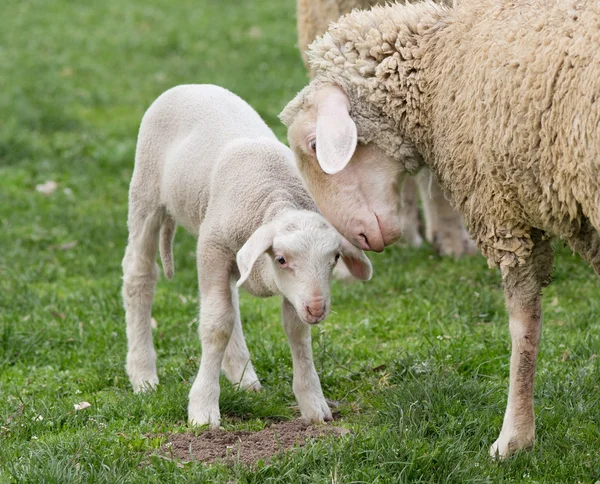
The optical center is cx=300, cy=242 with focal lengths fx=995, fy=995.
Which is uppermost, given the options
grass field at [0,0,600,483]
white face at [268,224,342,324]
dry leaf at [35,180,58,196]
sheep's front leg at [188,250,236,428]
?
white face at [268,224,342,324]

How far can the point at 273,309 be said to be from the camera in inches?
251

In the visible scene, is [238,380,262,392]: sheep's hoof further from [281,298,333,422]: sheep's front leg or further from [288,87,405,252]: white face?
[288,87,405,252]: white face

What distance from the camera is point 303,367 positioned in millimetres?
4617

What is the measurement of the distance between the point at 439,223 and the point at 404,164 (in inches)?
120

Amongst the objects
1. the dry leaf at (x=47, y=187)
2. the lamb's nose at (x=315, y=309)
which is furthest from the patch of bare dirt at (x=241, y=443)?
the dry leaf at (x=47, y=187)

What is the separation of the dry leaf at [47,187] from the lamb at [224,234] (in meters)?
3.84

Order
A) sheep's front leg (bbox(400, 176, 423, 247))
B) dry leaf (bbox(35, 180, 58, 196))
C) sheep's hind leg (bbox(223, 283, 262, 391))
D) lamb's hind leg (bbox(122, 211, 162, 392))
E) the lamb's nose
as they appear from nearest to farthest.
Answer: the lamb's nose → sheep's hind leg (bbox(223, 283, 262, 391)) → lamb's hind leg (bbox(122, 211, 162, 392)) → sheep's front leg (bbox(400, 176, 423, 247)) → dry leaf (bbox(35, 180, 58, 196))

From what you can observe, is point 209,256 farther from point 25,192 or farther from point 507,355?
point 25,192

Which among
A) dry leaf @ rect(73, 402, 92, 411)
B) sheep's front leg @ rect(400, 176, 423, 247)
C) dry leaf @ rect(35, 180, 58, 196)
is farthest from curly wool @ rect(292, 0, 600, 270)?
dry leaf @ rect(35, 180, 58, 196)

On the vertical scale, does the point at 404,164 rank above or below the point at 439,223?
above

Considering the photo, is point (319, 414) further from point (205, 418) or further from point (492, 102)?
point (492, 102)

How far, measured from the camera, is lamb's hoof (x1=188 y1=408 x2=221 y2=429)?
4359 mm

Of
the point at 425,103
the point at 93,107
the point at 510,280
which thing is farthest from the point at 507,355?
the point at 93,107

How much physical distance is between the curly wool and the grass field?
31.6 inches
